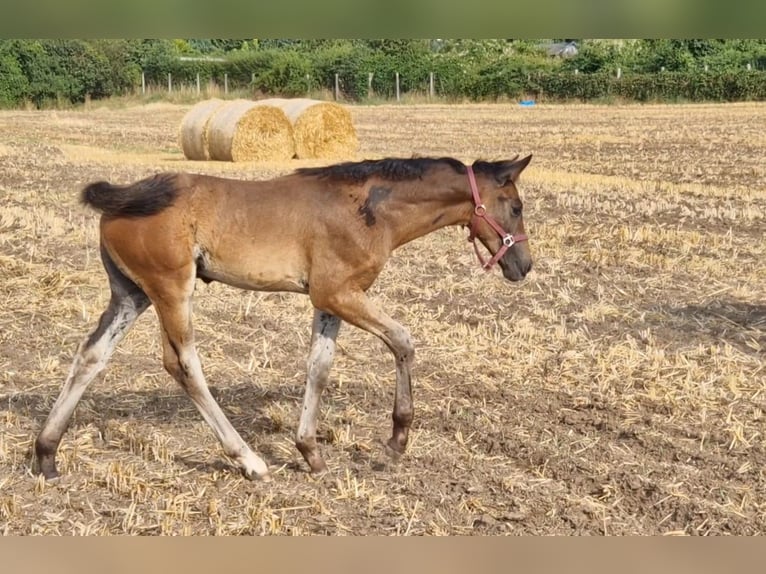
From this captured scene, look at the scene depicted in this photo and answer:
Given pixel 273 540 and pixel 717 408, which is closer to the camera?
pixel 273 540

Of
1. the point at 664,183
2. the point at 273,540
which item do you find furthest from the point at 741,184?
the point at 273,540

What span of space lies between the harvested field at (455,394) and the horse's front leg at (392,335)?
0.72 feet

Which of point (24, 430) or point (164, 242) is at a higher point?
point (164, 242)

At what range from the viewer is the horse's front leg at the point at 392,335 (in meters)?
5.65

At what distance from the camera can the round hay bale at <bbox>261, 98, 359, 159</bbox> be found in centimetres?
2252

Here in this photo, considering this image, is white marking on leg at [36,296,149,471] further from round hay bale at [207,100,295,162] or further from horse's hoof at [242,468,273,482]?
round hay bale at [207,100,295,162]

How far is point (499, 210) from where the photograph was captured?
233 inches

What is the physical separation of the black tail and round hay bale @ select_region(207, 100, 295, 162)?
52.8ft

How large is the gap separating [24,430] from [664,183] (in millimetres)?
14329

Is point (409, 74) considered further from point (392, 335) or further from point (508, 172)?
point (392, 335)

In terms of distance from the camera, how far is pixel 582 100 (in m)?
44.2

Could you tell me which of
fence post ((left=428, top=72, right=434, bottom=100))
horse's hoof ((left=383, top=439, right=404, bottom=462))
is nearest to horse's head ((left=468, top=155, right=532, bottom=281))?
horse's hoof ((left=383, top=439, right=404, bottom=462))

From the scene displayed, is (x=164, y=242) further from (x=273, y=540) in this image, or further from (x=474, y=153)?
(x=474, y=153)

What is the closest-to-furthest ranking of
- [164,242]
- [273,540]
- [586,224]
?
[273,540]
[164,242]
[586,224]
